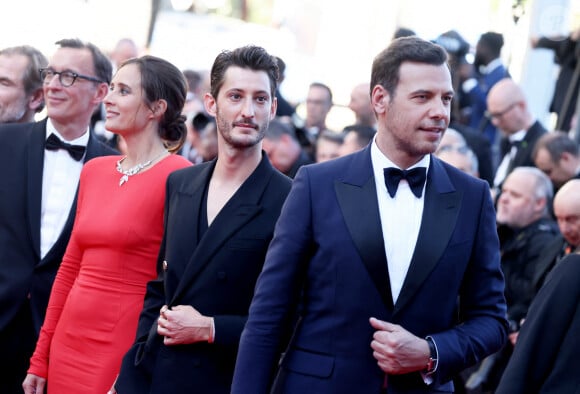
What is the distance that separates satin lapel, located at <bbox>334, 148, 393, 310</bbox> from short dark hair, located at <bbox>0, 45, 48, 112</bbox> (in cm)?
322

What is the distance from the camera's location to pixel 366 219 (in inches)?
160

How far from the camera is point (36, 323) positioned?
19.6ft

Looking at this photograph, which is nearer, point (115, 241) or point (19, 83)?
point (115, 241)

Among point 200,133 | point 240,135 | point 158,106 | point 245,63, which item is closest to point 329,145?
point 200,133

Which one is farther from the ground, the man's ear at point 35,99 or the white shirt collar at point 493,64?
the white shirt collar at point 493,64

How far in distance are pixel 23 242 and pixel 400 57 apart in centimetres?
262

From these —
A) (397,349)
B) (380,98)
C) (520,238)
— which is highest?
(380,98)

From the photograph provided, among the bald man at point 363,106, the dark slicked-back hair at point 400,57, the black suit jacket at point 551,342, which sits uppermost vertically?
the dark slicked-back hair at point 400,57

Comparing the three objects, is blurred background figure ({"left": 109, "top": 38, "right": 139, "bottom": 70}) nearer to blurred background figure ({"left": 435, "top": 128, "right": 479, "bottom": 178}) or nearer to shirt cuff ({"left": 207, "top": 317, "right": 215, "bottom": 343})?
blurred background figure ({"left": 435, "top": 128, "right": 479, "bottom": 178})

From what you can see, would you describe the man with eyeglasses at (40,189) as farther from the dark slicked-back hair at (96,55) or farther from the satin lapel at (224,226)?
the satin lapel at (224,226)

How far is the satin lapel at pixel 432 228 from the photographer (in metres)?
4.00

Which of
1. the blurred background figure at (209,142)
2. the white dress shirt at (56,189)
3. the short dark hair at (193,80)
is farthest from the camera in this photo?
the short dark hair at (193,80)

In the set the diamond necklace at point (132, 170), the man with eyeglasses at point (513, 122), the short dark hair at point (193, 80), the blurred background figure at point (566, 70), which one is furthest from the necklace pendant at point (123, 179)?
the short dark hair at point (193, 80)

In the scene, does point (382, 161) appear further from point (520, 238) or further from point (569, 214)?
point (520, 238)
